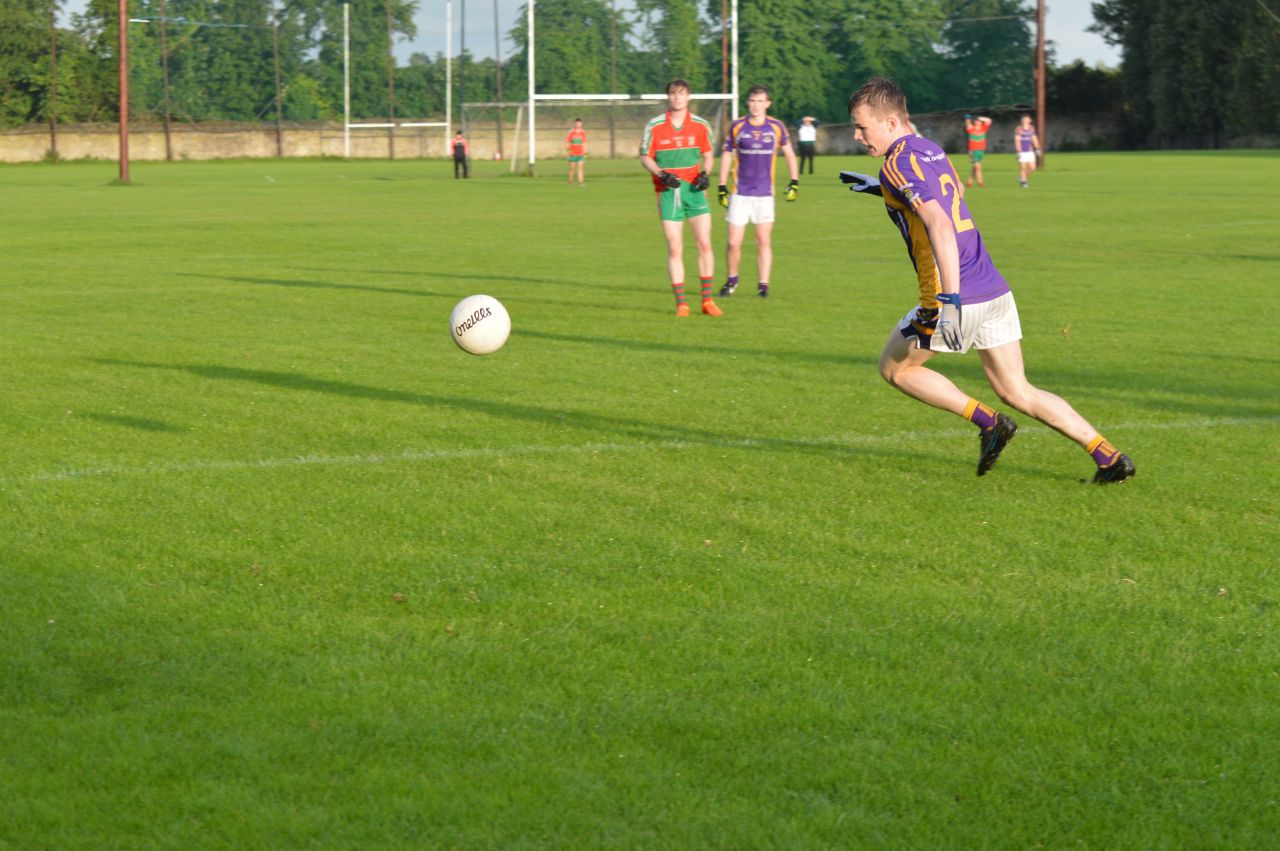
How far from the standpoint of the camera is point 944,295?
6.80m

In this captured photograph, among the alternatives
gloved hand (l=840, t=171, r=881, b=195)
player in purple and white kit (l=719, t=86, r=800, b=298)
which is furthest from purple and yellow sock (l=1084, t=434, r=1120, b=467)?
player in purple and white kit (l=719, t=86, r=800, b=298)

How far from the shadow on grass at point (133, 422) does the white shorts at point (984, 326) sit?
4228 millimetres

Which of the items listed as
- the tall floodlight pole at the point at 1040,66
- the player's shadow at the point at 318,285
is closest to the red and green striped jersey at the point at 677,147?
the player's shadow at the point at 318,285

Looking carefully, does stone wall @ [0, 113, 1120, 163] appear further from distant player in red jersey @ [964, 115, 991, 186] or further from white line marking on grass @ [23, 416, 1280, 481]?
white line marking on grass @ [23, 416, 1280, 481]

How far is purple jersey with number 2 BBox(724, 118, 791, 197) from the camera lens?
15.6 metres

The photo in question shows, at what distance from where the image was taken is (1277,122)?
75.1 meters

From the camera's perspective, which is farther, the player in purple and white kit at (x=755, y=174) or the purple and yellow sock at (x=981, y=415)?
the player in purple and white kit at (x=755, y=174)

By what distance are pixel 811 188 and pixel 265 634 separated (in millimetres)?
36900

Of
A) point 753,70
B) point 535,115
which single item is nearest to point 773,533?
point 535,115

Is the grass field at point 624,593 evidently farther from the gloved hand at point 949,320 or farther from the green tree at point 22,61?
the green tree at point 22,61

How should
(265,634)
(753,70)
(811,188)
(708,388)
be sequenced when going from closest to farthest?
(265,634)
(708,388)
(811,188)
(753,70)

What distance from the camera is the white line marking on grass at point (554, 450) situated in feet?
25.4

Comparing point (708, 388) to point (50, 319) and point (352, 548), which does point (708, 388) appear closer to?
point (352, 548)

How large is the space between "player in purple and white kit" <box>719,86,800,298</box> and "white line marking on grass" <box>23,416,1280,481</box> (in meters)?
6.96
